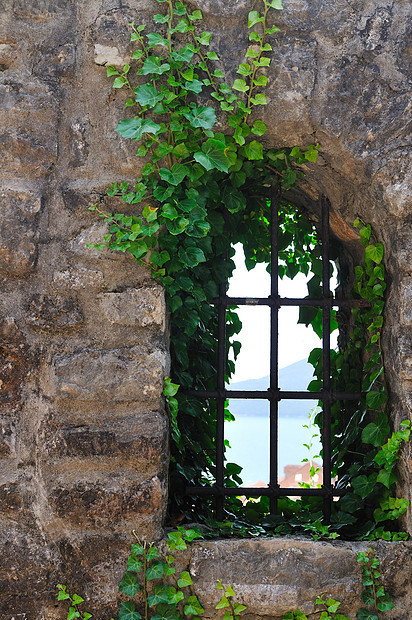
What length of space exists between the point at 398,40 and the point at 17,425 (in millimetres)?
1525

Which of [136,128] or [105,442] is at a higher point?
Answer: [136,128]

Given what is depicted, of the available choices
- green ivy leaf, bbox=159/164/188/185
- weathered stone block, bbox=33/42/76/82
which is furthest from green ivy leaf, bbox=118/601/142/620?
weathered stone block, bbox=33/42/76/82

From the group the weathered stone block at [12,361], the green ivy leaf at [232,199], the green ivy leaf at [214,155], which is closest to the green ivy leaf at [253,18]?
the green ivy leaf at [214,155]

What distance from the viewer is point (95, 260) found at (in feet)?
5.42

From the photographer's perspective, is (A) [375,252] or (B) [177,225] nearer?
(B) [177,225]

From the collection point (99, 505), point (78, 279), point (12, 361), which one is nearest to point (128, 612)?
point (99, 505)

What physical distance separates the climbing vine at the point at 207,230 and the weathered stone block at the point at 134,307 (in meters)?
0.06

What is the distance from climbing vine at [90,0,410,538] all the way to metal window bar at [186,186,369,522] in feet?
0.16

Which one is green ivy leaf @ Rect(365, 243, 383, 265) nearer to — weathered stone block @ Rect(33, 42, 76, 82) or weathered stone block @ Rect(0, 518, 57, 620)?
weathered stone block @ Rect(33, 42, 76, 82)

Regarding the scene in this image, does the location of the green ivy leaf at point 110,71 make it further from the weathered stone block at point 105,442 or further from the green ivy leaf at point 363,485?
the green ivy leaf at point 363,485

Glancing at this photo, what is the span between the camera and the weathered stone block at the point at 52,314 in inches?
63.7

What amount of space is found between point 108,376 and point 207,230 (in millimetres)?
491

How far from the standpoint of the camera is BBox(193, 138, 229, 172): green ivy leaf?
1.60m

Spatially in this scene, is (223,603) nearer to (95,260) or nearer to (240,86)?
(95,260)
